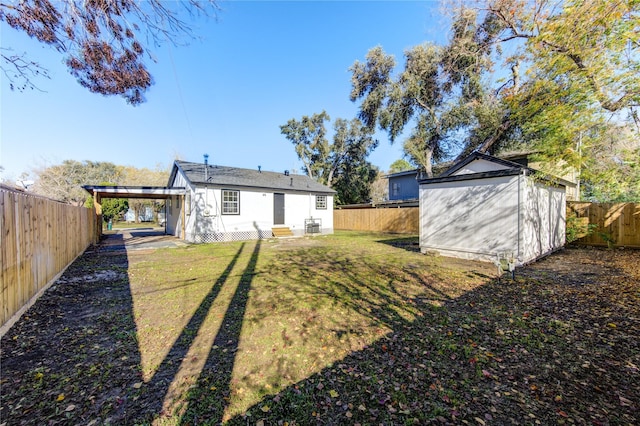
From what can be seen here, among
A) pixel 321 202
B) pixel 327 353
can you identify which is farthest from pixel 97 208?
pixel 327 353

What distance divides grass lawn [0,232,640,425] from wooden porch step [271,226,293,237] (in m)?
9.05

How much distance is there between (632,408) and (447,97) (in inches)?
796

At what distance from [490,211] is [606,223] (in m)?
7.06

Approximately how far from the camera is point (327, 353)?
9.73 feet

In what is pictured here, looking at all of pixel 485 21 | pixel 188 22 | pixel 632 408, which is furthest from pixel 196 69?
pixel 485 21

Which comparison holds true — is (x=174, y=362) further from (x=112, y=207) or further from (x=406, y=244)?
(x=112, y=207)

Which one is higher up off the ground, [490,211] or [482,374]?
[490,211]

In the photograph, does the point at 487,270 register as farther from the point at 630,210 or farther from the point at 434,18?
the point at 434,18

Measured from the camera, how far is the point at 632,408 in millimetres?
2125

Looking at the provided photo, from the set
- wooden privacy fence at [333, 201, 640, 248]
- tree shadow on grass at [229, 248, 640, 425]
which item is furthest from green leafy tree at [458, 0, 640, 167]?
wooden privacy fence at [333, 201, 640, 248]

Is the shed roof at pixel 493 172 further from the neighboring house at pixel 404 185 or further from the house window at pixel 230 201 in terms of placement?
the neighboring house at pixel 404 185

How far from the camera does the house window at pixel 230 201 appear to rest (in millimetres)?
13219

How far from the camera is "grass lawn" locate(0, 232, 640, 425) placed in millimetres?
2121

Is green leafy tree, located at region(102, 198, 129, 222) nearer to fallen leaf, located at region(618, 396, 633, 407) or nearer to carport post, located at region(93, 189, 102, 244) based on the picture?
carport post, located at region(93, 189, 102, 244)
